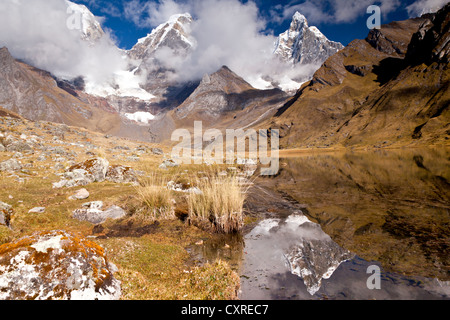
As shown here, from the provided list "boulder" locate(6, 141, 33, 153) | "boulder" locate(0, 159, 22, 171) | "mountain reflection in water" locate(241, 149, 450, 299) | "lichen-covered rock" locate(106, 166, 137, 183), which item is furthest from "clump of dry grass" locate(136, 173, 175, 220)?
"boulder" locate(6, 141, 33, 153)

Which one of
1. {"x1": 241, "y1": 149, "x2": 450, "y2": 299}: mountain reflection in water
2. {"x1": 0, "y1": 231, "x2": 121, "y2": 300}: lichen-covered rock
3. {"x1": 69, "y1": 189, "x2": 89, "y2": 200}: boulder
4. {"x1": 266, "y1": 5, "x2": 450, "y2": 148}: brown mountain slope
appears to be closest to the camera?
{"x1": 0, "y1": 231, "x2": 121, "y2": 300}: lichen-covered rock

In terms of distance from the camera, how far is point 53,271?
462 cm

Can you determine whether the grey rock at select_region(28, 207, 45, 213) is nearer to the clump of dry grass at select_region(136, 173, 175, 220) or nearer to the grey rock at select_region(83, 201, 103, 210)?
the grey rock at select_region(83, 201, 103, 210)

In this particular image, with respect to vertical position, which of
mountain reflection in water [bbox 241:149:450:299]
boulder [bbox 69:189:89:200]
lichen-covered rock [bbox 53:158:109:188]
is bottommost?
mountain reflection in water [bbox 241:149:450:299]

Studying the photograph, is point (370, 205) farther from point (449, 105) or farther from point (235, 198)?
point (449, 105)

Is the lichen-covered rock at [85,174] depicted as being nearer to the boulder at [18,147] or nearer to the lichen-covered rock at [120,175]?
the lichen-covered rock at [120,175]

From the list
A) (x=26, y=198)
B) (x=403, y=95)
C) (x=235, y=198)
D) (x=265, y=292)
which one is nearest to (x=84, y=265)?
(x=265, y=292)

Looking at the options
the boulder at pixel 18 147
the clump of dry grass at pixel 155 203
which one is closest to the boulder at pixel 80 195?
the clump of dry grass at pixel 155 203

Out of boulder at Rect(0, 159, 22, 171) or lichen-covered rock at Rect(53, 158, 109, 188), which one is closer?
lichen-covered rock at Rect(53, 158, 109, 188)

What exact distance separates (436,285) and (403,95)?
157000mm

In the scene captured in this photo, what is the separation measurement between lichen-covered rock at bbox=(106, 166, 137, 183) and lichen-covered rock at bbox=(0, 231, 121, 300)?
18207mm

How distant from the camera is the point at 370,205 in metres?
15.8

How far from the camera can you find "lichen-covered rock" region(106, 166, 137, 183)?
73.2 ft

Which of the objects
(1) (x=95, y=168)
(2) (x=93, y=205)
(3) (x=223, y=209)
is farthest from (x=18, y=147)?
(3) (x=223, y=209)
